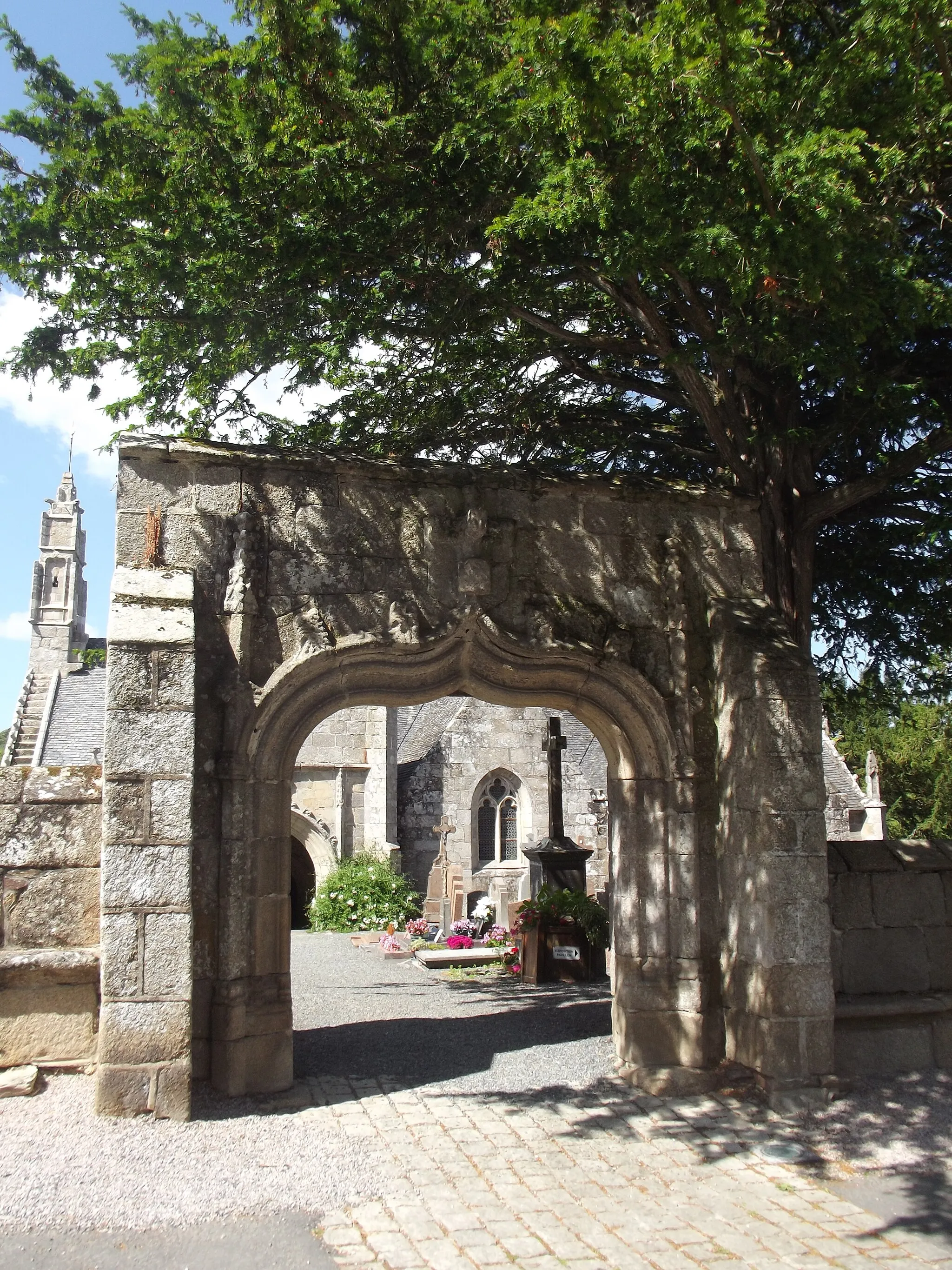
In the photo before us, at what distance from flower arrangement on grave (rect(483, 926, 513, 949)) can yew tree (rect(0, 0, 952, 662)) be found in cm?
782

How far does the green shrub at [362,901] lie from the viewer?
59.4ft

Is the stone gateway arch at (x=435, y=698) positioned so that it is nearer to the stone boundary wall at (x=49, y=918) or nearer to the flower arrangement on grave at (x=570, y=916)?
the stone boundary wall at (x=49, y=918)

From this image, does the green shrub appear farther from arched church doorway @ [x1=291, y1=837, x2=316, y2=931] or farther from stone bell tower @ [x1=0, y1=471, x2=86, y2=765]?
stone bell tower @ [x1=0, y1=471, x2=86, y2=765]

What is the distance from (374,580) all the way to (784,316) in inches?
116

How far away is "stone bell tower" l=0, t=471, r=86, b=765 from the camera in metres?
30.4

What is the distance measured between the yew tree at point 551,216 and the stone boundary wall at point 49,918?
3.00 meters

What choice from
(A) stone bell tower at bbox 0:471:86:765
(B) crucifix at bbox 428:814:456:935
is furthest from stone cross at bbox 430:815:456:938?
(A) stone bell tower at bbox 0:471:86:765

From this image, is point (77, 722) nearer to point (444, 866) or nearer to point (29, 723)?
point (29, 723)

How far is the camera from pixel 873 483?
25.3 feet

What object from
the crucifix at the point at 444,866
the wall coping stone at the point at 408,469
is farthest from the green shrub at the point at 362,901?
the wall coping stone at the point at 408,469

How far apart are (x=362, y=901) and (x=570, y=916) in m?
7.61

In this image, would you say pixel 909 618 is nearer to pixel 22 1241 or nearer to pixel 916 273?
pixel 916 273

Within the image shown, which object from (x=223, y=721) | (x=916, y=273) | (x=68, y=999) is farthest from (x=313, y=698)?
(x=916, y=273)

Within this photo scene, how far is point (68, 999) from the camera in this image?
6051mm
